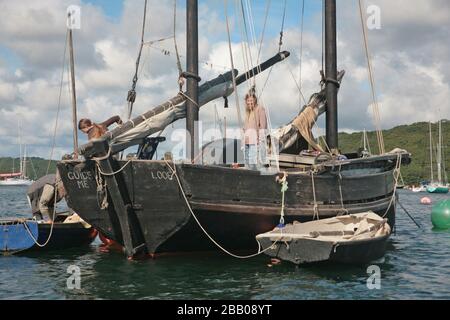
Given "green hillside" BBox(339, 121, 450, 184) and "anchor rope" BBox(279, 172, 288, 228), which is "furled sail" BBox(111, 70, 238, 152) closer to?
"anchor rope" BBox(279, 172, 288, 228)

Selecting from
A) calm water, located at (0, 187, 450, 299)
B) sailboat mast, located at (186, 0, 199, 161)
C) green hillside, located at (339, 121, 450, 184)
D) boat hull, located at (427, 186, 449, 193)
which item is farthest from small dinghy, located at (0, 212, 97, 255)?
green hillside, located at (339, 121, 450, 184)

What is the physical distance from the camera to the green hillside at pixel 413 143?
10388 cm

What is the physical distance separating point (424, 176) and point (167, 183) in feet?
320

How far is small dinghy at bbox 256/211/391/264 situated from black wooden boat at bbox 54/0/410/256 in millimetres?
644

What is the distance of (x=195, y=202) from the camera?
12102 millimetres

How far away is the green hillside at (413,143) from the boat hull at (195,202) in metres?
87.8

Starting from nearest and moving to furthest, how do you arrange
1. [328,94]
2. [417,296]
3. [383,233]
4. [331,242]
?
1. [417,296]
2. [331,242]
3. [383,233]
4. [328,94]

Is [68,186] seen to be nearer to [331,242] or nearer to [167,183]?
[167,183]

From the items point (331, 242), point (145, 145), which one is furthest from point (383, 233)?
point (145, 145)

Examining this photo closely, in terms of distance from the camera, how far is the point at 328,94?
17.4 m

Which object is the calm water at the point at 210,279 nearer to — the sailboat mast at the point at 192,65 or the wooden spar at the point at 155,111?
the wooden spar at the point at 155,111
